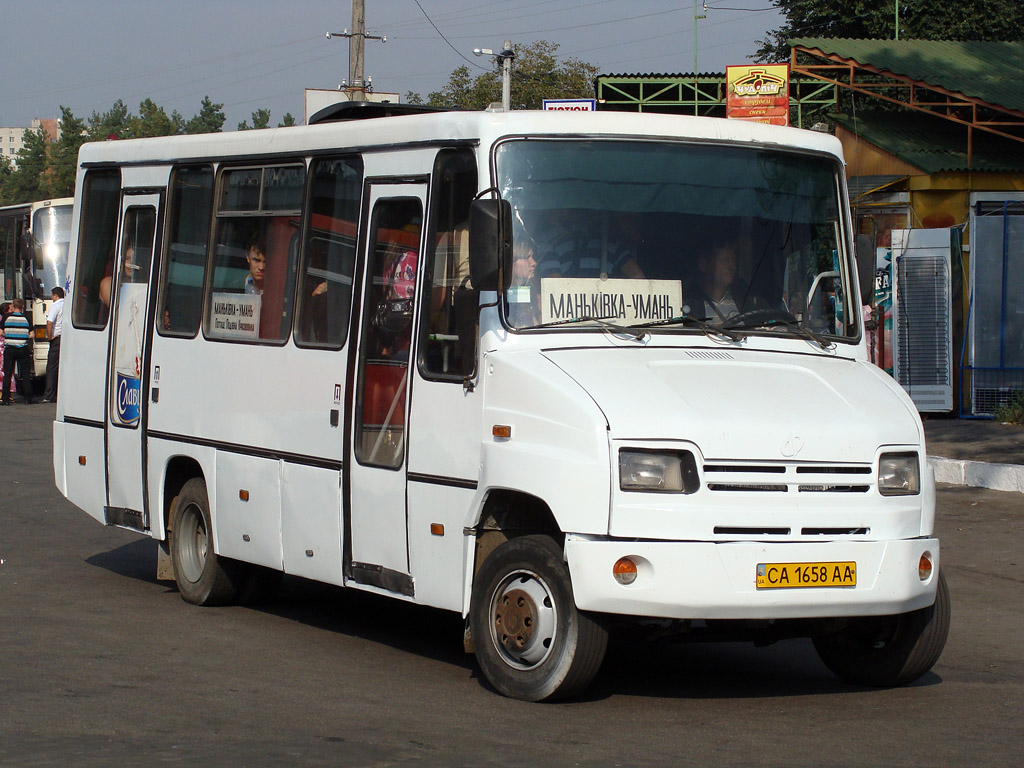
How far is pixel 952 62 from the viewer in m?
26.4

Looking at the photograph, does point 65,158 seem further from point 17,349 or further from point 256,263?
point 256,263

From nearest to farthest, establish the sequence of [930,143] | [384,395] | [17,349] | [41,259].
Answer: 1. [384,395]
2. [930,143]
3. [17,349]
4. [41,259]

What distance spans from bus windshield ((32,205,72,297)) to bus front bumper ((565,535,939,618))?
25992mm

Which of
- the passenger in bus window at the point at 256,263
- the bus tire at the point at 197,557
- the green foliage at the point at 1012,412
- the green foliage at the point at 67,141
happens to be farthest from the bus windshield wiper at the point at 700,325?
the green foliage at the point at 67,141

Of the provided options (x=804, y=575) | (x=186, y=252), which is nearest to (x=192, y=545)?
(x=186, y=252)

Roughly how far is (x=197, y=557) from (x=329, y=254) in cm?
247

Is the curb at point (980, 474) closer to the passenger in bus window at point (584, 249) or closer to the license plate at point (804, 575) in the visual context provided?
Answer: the passenger in bus window at point (584, 249)

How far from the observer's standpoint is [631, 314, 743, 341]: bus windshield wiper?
23.1 ft

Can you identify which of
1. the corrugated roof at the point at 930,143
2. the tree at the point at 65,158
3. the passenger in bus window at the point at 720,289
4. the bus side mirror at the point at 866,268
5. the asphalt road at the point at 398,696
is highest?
the tree at the point at 65,158

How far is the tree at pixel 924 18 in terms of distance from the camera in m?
39.4

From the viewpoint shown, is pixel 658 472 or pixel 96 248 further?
pixel 96 248

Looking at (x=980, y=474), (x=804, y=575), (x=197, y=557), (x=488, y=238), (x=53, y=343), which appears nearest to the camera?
(x=804, y=575)

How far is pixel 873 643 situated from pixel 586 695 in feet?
4.62

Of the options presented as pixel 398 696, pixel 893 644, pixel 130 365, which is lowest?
pixel 398 696
